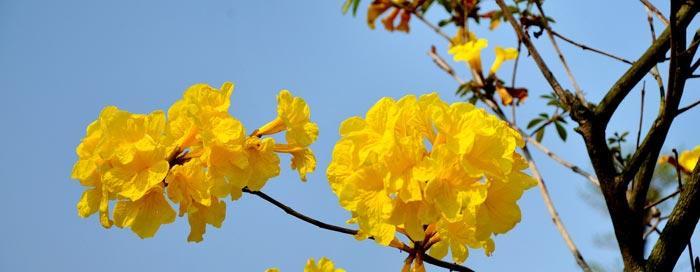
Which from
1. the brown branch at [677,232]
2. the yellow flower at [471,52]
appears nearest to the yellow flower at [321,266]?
the brown branch at [677,232]

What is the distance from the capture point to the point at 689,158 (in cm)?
331

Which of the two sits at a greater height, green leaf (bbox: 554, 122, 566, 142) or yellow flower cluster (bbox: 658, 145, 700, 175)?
green leaf (bbox: 554, 122, 566, 142)

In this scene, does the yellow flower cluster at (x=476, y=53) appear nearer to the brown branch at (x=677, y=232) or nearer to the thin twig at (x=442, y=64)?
the thin twig at (x=442, y=64)

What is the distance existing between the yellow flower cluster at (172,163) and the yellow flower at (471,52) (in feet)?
8.61

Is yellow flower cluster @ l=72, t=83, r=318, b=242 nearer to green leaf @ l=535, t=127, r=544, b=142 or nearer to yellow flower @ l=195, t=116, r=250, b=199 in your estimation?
yellow flower @ l=195, t=116, r=250, b=199

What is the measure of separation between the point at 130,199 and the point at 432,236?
731 mm

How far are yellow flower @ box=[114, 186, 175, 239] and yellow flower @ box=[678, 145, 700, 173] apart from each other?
2.63 metres

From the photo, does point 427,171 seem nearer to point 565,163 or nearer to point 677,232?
point 677,232

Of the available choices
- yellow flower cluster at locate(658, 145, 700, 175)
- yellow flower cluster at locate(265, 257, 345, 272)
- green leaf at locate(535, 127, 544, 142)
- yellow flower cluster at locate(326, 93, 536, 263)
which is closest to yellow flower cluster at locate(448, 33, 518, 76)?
green leaf at locate(535, 127, 544, 142)

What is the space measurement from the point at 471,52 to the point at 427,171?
2879mm

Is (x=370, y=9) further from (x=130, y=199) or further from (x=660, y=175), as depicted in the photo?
(x=130, y=199)

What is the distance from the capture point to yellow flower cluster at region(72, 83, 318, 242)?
1.60m

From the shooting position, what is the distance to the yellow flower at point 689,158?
3.28 meters

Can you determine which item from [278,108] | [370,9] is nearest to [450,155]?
[278,108]
